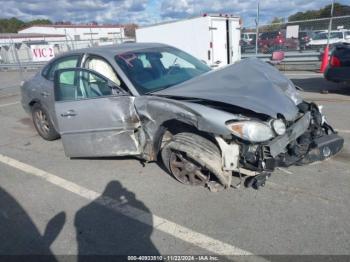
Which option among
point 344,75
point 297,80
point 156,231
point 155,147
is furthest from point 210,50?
point 156,231

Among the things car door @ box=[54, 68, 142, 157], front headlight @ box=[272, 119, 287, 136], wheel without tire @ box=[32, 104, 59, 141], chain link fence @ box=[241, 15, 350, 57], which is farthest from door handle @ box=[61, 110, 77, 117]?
chain link fence @ box=[241, 15, 350, 57]

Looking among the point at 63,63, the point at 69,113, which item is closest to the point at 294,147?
the point at 69,113

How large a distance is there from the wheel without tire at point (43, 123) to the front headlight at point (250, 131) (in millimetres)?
3877

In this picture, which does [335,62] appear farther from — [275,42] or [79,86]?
[275,42]

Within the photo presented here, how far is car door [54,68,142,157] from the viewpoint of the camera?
403cm

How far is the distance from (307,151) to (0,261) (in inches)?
128

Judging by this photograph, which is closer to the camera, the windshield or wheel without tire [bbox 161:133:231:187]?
wheel without tire [bbox 161:133:231:187]

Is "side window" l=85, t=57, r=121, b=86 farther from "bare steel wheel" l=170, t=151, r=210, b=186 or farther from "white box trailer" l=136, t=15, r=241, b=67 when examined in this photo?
"white box trailer" l=136, t=15, r=241, b=67

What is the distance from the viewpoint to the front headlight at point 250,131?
3.14 metres

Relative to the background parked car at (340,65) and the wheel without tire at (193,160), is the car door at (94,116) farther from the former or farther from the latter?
the background parked car at (340,65)

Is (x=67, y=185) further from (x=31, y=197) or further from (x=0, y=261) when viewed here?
(x=0, y=261)

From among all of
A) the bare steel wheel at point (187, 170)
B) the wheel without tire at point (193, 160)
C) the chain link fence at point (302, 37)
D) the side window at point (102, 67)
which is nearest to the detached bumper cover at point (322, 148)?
the wheel without tire at point (193, 160)

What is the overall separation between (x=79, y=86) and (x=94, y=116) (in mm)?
543

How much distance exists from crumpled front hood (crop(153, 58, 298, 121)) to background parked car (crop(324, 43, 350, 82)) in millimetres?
4110
